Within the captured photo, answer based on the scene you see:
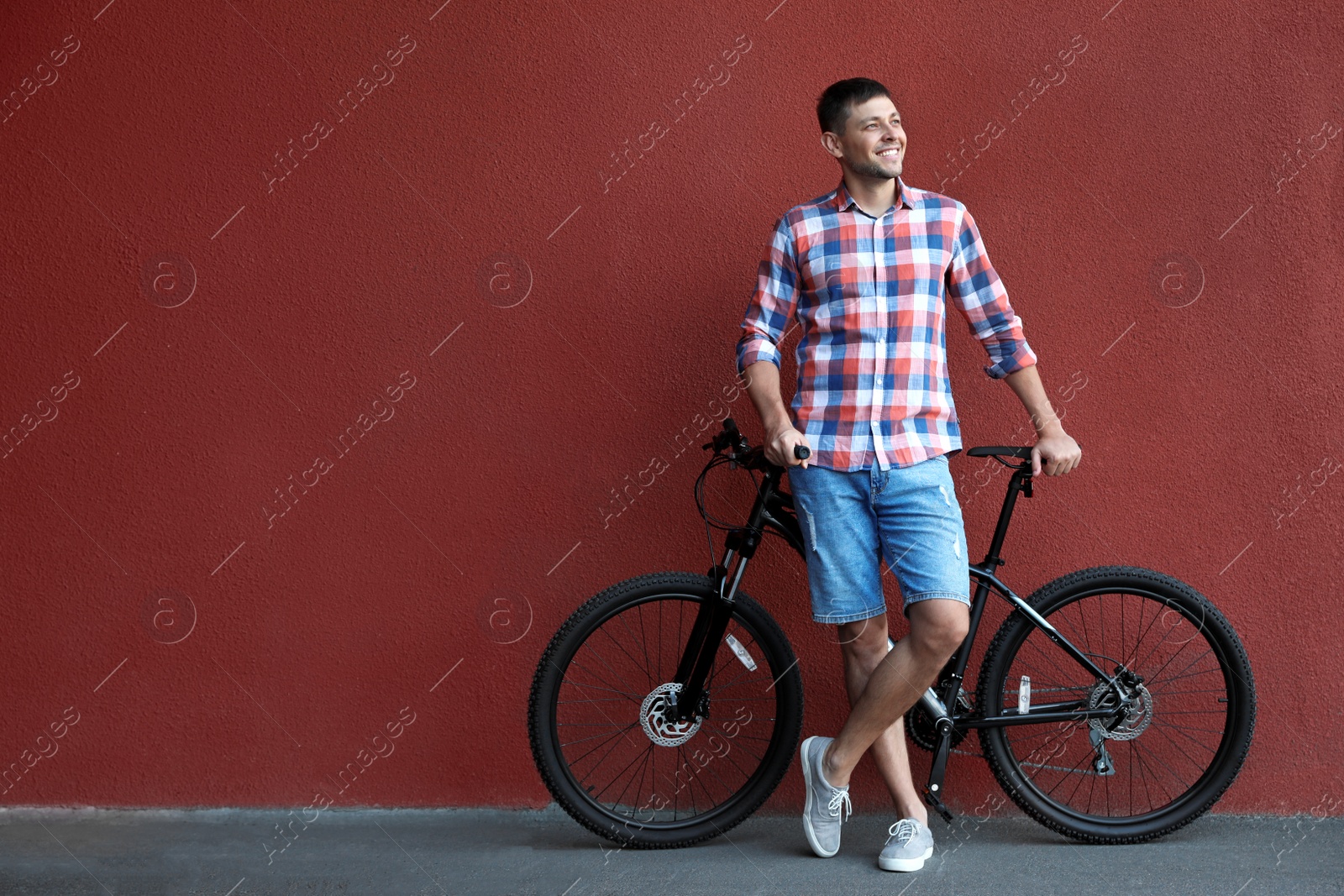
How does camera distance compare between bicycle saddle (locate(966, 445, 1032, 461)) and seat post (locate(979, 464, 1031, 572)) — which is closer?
bicycle saddle (locate(966, 445, 1032, 461))

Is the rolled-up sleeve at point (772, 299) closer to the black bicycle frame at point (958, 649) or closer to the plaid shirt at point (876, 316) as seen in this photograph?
the plaid shirt at point (876, 316)

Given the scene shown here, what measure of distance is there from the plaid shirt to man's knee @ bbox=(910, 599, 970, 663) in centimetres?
37

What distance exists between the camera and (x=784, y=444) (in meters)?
2.72

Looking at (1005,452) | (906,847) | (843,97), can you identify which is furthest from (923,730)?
(843,97)

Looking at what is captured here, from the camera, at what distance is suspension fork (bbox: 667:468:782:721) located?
9.77ft

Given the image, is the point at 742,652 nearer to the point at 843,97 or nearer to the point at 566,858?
the point at 566,858

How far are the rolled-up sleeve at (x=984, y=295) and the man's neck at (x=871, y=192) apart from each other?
21 cm

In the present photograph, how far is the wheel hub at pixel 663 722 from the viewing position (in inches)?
118

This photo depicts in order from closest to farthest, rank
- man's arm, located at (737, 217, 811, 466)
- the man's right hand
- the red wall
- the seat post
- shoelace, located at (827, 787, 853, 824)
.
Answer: the man's right hand < man's arm, located at (737, 217, 811, 466) < shoelace, located at (827, 787, 853, 824) < the seat post < the red wall

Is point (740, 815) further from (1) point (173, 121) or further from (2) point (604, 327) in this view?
(1) point (173, 121)

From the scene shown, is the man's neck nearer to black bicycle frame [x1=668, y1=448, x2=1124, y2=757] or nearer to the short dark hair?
the short dark hair

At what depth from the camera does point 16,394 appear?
132 inches

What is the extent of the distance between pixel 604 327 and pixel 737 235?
0.49 metres

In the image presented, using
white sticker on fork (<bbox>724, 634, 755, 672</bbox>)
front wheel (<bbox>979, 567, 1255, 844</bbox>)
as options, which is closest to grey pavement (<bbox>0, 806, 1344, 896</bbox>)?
front wheel (<bbox>979, 567, 1255, 844</bbox>)
